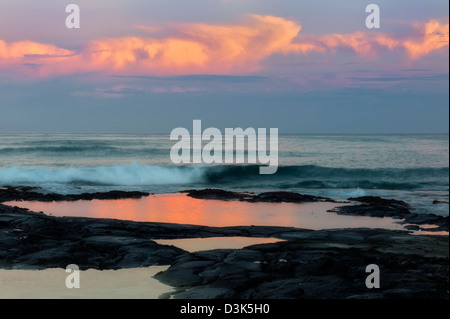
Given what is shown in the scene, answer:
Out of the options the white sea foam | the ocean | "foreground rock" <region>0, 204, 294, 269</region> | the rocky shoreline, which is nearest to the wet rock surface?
the rocky shoreline

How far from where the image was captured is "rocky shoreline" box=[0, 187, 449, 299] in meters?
9.37

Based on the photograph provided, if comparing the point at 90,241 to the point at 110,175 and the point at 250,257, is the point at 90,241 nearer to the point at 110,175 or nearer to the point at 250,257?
the point at 250,257

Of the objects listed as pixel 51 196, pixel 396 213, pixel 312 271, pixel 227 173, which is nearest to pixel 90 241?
pixel 312 271

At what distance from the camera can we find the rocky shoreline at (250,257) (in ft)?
30.7

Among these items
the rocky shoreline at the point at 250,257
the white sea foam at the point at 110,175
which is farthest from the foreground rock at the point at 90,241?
the white sea foam at the point at 110,175

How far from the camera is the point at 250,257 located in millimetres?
11602

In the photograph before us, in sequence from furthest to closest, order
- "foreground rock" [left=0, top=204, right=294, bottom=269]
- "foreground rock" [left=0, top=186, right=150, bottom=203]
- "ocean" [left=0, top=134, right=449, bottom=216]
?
"ocean" [left=0, top=134, right=449, bottom=216]
"foreground rock" [left=0, top=186, right=150, bottom=203]
"foreground rock" [left=0, top=204, right=294, bottom=269]

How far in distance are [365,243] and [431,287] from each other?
4461mm

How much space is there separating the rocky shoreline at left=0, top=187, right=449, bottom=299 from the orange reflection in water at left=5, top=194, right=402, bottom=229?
9.02 ft

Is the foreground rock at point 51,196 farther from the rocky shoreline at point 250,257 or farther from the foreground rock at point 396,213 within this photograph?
the foreground rock at point 396,213

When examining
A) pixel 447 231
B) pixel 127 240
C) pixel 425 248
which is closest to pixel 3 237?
pixel 127 240

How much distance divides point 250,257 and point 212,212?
9426 mm

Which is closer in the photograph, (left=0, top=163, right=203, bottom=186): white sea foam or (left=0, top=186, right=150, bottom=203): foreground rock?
(left=0, top=186, right=150, bottom=203): foreground rock

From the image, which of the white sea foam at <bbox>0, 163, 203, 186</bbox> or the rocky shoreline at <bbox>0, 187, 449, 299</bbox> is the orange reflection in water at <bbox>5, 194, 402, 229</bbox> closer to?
the rocky shoreline at <bbox>0, 187, 449, 299</bbox>
